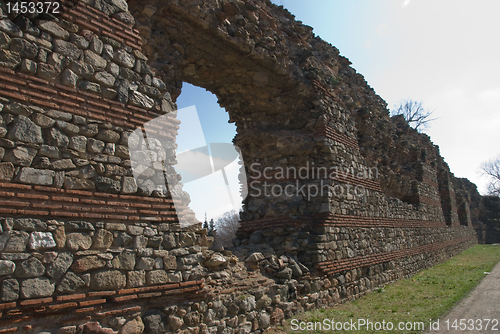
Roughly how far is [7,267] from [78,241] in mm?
591

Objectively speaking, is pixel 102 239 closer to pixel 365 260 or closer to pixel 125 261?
pixel 125 261

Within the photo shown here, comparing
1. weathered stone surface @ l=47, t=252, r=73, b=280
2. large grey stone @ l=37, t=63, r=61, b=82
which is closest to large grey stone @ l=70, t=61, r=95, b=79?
large grey stone @ l=37, t=63, r=61, b=82

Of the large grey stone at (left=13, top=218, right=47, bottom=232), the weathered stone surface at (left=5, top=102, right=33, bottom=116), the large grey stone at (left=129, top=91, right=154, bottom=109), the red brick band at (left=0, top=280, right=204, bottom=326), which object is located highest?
the large grey stone at (left=129, top=91, right=154, bottom=109)

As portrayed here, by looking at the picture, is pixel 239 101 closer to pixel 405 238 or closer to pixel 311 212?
pixel 311 212

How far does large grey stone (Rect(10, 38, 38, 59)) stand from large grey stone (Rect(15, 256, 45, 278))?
1941 millimetres

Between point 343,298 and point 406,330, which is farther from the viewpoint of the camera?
point 343,298

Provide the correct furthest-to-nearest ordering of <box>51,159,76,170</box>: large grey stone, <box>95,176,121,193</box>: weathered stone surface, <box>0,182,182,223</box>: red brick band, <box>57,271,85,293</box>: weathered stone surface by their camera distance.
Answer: <box>95,176,121,193</box>: weathered stone surface < <box>51,159,76,170</box>: large grey stone < <box>57,271,85,293</box>: weathered stone surface < <box>0,182,182,223</box>: red brick band

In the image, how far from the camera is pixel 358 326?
205 inches

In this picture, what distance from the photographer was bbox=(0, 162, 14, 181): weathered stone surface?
9.75 feet

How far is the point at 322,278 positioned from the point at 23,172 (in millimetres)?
5236

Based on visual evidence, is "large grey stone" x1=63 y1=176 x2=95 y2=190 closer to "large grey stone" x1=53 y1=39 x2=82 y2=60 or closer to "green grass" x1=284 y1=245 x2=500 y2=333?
"large grey stone" x1=53 y1=39 x2=82 y2=60

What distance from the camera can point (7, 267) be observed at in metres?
2.84

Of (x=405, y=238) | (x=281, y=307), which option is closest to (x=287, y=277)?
(x=281, y=307)

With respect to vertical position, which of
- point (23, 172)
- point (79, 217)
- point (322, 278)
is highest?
point (23, 172)
